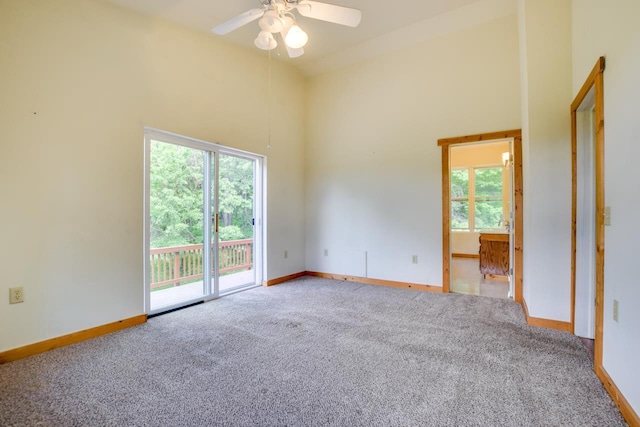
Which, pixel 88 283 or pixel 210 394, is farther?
pixel 88 283

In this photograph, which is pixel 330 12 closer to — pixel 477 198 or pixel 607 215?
pixel 607 215

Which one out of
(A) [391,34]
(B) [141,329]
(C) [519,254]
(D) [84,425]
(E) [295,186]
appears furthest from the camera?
(E) [295,186]

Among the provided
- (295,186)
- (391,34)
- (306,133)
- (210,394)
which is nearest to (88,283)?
(210,394)

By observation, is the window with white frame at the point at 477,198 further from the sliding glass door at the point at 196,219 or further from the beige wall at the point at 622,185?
the beige wall at the point at 622,185

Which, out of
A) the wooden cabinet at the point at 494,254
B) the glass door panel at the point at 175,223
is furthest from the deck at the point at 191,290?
the wooden cabinet at the point at 494,254

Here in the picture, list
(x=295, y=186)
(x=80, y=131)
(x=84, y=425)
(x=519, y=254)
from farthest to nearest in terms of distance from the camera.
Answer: (x=295, y=186) < (x=519, y=254) < (x=80, y=131) < (x=84, y=425)

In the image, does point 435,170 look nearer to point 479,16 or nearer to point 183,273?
point 479,16

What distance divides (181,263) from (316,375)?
2.34m

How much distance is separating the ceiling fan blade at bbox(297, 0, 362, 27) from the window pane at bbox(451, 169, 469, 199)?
→ 6131mm

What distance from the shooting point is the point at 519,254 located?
3.49 metres

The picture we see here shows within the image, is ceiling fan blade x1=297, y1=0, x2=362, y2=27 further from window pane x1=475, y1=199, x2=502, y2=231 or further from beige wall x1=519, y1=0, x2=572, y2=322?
window pane x1=475, y1=199, x2=502, y2=231

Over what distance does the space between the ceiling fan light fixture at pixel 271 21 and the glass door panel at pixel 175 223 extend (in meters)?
1.74

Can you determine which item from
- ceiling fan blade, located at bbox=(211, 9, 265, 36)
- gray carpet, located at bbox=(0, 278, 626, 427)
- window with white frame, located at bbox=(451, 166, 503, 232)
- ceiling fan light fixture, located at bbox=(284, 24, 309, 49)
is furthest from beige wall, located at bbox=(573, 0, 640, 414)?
window with white frame, located at bbox=(451, 166, 503, 232)

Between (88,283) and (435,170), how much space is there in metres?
4.03
